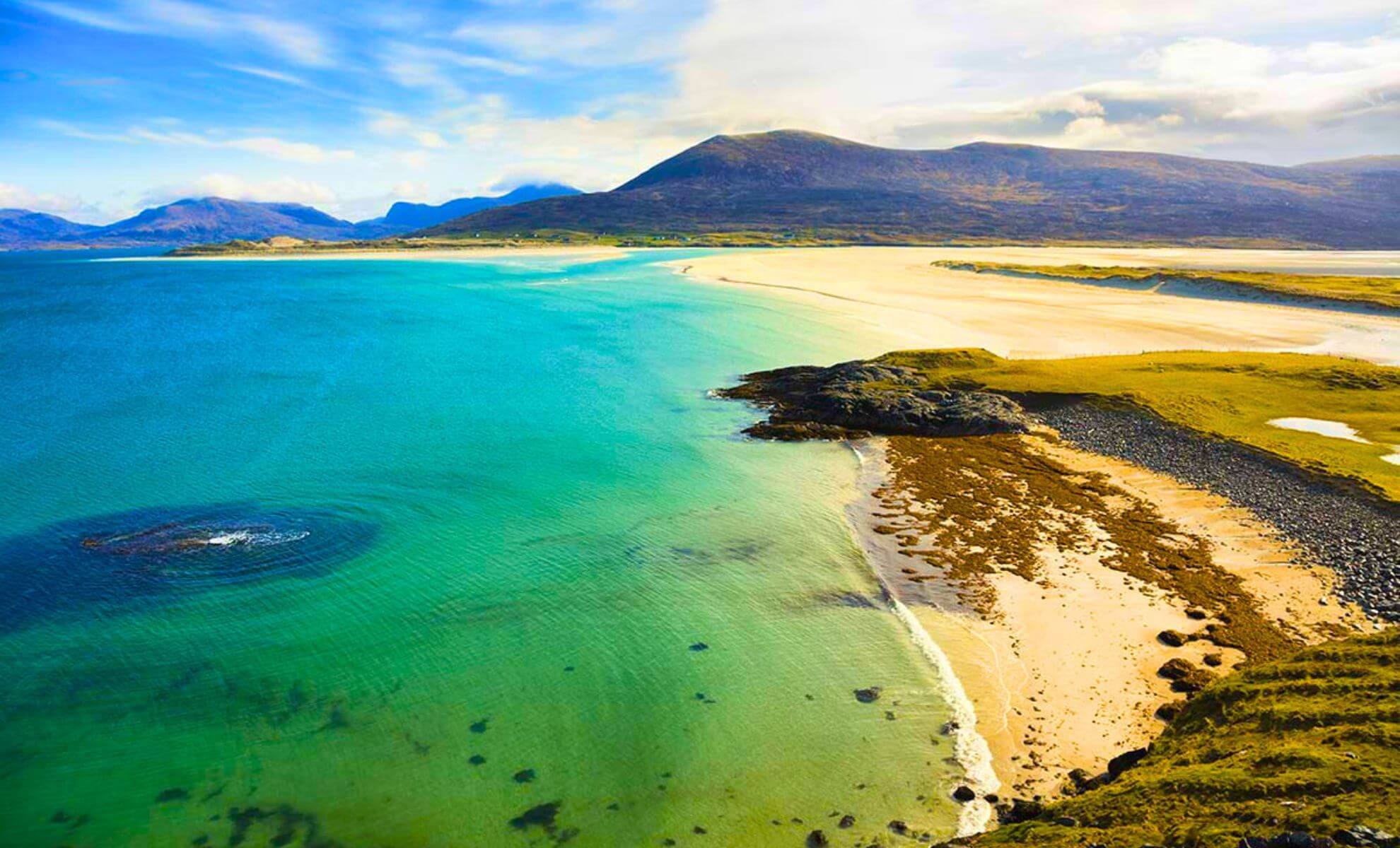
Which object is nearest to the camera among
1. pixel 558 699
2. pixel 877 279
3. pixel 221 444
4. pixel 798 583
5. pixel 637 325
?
pixel 558 699

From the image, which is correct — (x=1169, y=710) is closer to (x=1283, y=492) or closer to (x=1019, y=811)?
(x=1019, y=811)

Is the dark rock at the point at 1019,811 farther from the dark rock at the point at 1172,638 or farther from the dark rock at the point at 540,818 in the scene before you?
the dark rock at the point at 540,818

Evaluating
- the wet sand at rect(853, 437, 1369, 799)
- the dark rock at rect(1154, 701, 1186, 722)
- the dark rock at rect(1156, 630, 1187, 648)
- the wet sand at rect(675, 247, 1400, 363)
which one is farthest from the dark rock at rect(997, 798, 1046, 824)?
the wet sand at rect(675, 247, 1400, 363)

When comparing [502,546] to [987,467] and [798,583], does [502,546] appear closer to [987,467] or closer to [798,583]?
[798,583]

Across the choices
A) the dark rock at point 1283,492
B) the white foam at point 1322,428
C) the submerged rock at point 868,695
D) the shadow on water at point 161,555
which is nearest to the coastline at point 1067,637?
the dark rock at point 1283,492

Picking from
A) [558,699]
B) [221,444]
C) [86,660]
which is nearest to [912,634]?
[558,699]

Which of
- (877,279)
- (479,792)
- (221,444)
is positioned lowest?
(479,792)

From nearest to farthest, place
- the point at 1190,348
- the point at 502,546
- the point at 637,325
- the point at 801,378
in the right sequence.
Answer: the point at 502,546, the point at 801,378, the point at 1190,348, the point at 637,325
